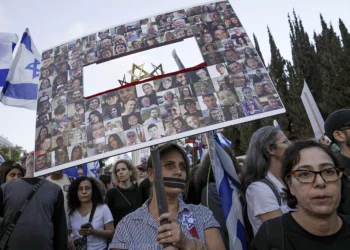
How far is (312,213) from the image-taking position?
5.70 ft

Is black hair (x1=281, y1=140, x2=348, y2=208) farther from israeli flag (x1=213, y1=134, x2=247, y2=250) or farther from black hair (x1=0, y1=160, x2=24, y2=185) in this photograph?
black hair (x1=0, y1=160, x2=24, y2=185)

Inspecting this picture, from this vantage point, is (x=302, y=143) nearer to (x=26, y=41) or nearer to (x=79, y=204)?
(x=79, y=204)

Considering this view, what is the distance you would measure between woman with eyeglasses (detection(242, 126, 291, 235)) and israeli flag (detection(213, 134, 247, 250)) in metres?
0.10

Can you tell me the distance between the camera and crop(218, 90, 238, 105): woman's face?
1748mm

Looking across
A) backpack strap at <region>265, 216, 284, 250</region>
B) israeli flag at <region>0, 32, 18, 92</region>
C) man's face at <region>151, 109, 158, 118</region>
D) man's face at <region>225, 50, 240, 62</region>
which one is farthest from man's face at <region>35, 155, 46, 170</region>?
israeli flag at <region>0, 32, 18, 92</region>

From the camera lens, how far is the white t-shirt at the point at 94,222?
408cm

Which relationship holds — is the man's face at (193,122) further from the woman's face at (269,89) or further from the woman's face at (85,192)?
the woman's face at (85,192)

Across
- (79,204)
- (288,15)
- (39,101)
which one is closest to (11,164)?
(79,204)

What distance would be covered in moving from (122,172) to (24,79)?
6.13ft

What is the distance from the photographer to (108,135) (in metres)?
1.72

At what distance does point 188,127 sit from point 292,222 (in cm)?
73

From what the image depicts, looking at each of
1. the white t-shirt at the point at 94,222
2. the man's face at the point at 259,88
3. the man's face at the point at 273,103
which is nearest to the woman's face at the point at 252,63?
the man's face at the point at 259,88

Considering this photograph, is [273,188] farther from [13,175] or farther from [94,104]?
[13,175]

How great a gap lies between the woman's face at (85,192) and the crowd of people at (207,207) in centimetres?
1
